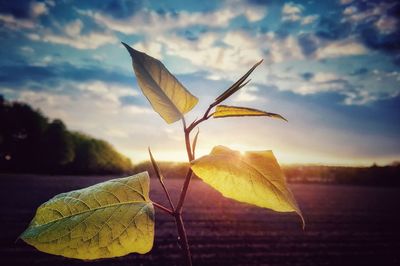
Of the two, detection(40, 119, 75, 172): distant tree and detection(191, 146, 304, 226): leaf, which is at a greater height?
detection(40, 119, 75, 172): distant tree

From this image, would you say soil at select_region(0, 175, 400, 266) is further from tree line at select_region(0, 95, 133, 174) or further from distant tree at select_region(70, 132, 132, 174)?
distant tree at select_region(70, 132, 132, 174)

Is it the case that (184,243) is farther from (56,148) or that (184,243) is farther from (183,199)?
(56,148)

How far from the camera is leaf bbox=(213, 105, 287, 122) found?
0.44m

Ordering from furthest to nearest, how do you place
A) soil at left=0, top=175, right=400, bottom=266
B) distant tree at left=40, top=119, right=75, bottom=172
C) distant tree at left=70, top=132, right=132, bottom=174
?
distant tree at left=70, top=132, right=132, bottom=174
distant tree at left=40, top=119, right=75, bottom=172
soil at left=0, top=175, right=400, bottom=266

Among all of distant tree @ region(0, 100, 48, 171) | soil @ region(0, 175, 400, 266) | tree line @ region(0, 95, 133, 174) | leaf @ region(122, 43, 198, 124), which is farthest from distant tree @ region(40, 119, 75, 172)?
leaf @ region(122, 43, 198, 124)

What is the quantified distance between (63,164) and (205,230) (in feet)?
159

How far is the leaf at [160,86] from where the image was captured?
0.49m

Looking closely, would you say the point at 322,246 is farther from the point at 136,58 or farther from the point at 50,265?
the point at 136,58

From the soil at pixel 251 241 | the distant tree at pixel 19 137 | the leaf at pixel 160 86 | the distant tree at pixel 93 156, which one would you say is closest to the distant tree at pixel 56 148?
the distant tree at pixel 19 137

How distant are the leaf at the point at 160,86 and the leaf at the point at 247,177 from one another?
8cm

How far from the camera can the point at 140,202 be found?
1.50 feet

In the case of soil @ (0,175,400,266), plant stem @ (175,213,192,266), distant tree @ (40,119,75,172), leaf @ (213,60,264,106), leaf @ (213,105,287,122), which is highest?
distant tree @ (40,119,75,172)

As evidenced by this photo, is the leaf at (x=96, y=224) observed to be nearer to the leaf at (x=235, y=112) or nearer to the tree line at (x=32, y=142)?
the leaf at (x=235, y=112)

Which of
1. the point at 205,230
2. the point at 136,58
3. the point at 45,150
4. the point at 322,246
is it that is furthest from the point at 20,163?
the point at 136,58
